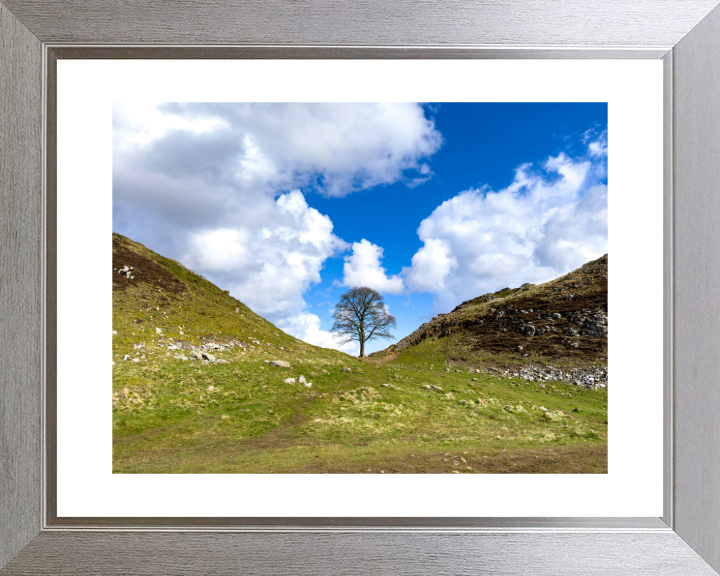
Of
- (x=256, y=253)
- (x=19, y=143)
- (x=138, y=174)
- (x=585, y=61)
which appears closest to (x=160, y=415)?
(x=256, y=253)

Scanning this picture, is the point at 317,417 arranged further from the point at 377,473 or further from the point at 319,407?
the point at 377,473

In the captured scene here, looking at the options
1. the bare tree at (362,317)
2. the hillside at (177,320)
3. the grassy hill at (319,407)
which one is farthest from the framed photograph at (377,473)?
the bare tree at (362,317)

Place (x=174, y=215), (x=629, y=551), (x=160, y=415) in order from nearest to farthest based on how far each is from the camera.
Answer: (x=629, y=551) → (x=160, y=415) → (x=174, y=215)

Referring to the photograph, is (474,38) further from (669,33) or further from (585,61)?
(669,33)

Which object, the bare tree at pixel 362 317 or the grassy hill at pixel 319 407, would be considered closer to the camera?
the grassy hill at pixel 319 407

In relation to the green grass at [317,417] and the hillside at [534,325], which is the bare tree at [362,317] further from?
the green grass at [317,417]

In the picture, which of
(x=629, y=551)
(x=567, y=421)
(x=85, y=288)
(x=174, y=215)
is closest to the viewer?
(x=629, y=551)
